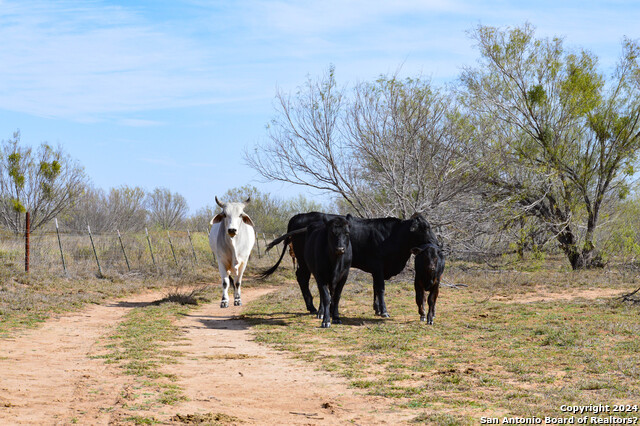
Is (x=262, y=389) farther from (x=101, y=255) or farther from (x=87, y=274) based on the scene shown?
(x=101, y=255)

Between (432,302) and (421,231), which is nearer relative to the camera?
(432,302)

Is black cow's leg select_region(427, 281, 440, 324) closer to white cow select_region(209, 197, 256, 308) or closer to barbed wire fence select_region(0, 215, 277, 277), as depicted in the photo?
white cow select_region(209, 197, 256, 308)

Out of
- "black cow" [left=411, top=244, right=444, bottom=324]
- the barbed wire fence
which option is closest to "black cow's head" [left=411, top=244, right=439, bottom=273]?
"black cow" [left=411, top=244, right=444, bottom=324]

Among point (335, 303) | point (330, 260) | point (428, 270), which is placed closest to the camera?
point (428, 270)

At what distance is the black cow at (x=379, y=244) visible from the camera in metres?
12.0

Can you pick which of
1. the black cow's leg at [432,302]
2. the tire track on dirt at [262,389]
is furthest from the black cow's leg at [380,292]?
the tire track on dirt at [262,389]

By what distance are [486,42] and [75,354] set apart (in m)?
17.8

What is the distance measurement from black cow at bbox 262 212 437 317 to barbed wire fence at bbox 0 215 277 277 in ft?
28.8

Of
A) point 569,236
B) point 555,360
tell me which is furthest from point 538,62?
point 555,360

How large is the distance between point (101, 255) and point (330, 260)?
1381 centimetres

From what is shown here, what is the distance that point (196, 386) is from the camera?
662 cm

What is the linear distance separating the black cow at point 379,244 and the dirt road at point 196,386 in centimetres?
273

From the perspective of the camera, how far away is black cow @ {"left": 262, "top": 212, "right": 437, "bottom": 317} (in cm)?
1197

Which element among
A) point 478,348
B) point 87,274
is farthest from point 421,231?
point 87,274
